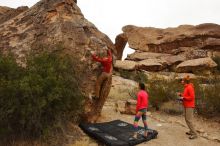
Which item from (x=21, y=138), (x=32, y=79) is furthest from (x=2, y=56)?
(x=21, y=138)

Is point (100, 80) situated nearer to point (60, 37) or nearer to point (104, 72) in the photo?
point (104, 72)

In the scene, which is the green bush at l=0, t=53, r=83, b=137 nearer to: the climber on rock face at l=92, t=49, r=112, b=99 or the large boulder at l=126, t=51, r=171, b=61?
the climber on rock face at l=92, t=49, r=112, b=99

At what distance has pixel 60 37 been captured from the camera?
425 inches

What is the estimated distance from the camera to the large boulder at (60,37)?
10.8 metres

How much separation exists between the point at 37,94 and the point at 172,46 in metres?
27.3

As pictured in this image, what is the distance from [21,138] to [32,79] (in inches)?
60.0

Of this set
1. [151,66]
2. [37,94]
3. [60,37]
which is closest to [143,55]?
[151,66]

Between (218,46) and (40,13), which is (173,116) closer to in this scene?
(40,13)

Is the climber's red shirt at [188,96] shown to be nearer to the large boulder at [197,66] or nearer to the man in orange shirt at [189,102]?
the man in orange shirt at [189,102]

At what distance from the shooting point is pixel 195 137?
1052 centimetres

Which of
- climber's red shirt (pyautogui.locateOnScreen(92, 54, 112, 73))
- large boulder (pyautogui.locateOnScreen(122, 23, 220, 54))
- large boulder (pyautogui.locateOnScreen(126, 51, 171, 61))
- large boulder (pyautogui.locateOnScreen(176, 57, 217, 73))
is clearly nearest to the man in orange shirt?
climber's red shirt (pyautogui.locateOnScreen(92, 54, 112, 73))

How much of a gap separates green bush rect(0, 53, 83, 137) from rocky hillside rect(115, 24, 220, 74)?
17.0 metres

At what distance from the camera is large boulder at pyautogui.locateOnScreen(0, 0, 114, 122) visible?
10758 mm

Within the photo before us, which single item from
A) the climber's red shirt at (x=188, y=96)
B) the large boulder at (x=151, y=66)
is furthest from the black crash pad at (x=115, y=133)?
the large boulder at (x=151, y=66)
